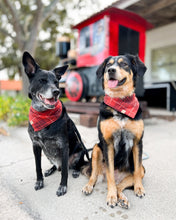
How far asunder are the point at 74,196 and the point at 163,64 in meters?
7.62

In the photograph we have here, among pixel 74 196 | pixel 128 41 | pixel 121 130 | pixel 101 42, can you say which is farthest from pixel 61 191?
pixel 128 41

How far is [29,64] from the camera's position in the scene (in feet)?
6.37

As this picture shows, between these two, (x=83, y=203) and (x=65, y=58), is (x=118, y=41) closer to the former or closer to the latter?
(x=65, y=58)

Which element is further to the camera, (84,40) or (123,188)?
(84,40)

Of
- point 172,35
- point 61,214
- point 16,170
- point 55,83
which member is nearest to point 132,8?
Result: point 172,35

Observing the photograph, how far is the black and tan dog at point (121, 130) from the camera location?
185 centimetres

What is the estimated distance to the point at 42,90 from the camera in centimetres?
184

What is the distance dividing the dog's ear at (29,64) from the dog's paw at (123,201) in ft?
5.08

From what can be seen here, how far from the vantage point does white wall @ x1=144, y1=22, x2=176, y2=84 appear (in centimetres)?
746

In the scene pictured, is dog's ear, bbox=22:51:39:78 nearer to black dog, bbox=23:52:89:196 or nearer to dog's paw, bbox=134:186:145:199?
black dog, bbox=23:52:89:196

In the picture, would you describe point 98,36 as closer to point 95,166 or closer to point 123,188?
point 95,166

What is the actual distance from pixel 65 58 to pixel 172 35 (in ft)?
14.6

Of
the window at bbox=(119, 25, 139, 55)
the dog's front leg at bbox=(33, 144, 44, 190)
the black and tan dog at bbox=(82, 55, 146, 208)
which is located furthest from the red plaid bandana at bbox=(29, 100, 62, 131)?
the window at bbox=(119, 25, 139, 55)

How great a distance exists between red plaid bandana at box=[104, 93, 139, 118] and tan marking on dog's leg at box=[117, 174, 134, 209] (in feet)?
2.39
